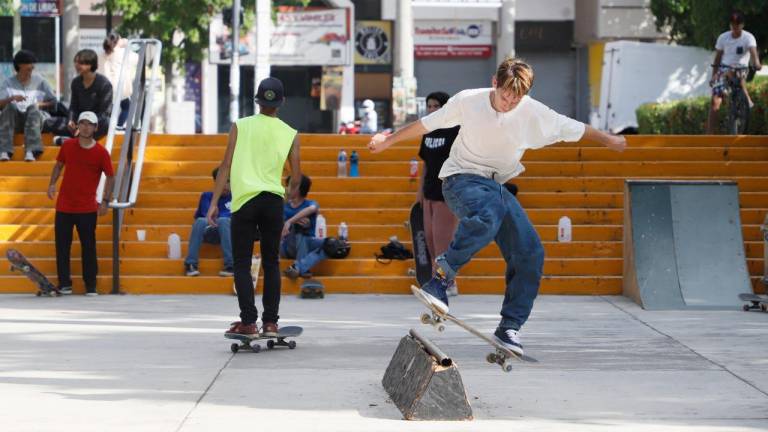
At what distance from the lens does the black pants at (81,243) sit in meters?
13.8

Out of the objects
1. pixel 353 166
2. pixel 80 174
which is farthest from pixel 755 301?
pixel 80 174

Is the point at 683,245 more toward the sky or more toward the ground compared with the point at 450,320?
more toward the ground

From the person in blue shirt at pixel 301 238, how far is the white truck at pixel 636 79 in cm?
1740

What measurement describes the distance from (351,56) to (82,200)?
92.6 feet

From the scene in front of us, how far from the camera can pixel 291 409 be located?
7.41m

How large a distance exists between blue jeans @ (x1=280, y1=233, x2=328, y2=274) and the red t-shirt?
1818 millimetres

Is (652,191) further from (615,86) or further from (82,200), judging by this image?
(615,86)

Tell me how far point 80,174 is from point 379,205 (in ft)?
11.6

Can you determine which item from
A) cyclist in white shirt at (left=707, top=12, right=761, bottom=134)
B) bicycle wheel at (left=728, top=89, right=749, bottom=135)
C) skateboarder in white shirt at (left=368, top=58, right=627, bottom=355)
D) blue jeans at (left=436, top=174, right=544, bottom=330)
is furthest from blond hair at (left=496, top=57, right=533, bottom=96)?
bicycle wheel at (left=728, top=89, right=749, bottom=135)

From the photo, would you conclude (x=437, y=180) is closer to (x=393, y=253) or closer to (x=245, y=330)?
(x=393, y=253)

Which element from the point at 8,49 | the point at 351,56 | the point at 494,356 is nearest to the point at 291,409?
the point at 494,356

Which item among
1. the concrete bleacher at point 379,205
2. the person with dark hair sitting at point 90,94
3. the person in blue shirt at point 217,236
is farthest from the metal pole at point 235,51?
the person in blue shirt at point 217,236

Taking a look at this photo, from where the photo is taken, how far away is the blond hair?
822cm

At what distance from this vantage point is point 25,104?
16.4 metres
